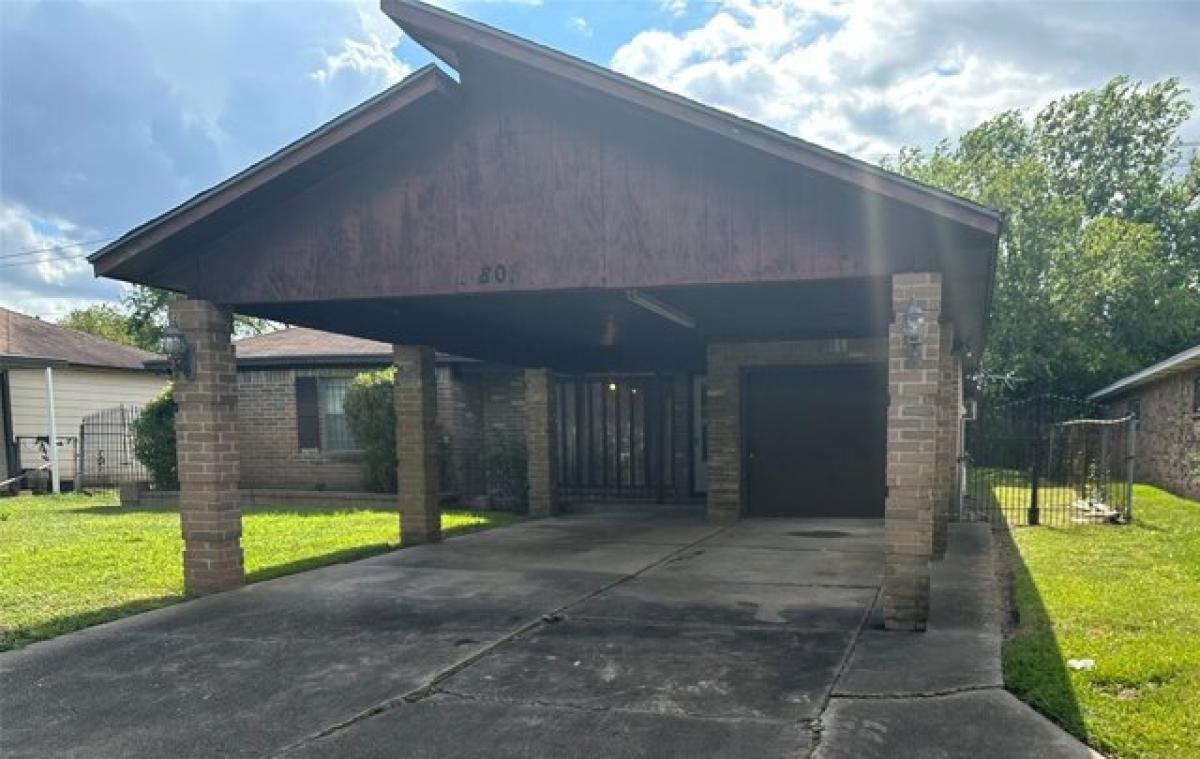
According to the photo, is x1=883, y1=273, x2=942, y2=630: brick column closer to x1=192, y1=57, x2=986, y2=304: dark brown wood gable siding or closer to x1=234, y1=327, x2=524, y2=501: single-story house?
x1=192, y1=57, x2=986, y2=304: dark brown wood gable siding

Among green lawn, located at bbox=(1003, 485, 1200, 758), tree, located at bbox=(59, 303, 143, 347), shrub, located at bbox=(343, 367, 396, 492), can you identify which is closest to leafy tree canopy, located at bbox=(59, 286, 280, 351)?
tree, located at bbox=(59, 303, 143, 347)

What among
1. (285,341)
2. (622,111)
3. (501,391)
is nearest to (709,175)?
(622,111)

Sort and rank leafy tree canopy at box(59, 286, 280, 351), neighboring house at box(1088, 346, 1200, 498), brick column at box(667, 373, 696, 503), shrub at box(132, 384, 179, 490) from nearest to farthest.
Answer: brick column at box(667, 373, 696, 503) < neighboring house at box(1088, 346, 1200, 498) < shrub at box(132, 384, 179, 490) < leafy tree canopy at box(59, 286, 280, 351)

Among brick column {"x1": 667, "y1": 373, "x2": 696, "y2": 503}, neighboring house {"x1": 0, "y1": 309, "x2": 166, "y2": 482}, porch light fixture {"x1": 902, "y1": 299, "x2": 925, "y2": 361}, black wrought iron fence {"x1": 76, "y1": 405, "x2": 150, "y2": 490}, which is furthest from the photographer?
black wrought iron fence {"x1": 76, "y1": 405, "x2": 150, "y2": 490}

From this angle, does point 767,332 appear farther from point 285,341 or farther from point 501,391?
point 285,341

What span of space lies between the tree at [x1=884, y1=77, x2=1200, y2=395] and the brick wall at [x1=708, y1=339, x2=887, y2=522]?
1712 cm

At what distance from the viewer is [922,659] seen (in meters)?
5.11

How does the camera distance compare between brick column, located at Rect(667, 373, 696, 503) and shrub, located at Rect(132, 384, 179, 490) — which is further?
shrub, located at Rect(132, 384, 179, 490)

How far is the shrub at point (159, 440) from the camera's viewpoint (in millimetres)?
15938

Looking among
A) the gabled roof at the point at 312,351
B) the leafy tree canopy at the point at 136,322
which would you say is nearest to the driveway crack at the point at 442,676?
the gabled roof at the point at 312,351

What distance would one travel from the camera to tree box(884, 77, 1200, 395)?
88.5ft

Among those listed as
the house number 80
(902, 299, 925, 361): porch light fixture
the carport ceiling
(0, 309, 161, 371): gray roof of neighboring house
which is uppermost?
(0, 309, 161, 371): gray roof of neighboring house

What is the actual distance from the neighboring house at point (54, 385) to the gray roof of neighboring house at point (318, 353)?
3259mm

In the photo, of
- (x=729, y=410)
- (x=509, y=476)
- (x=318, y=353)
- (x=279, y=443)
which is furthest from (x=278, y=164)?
(x=279, y=443)
